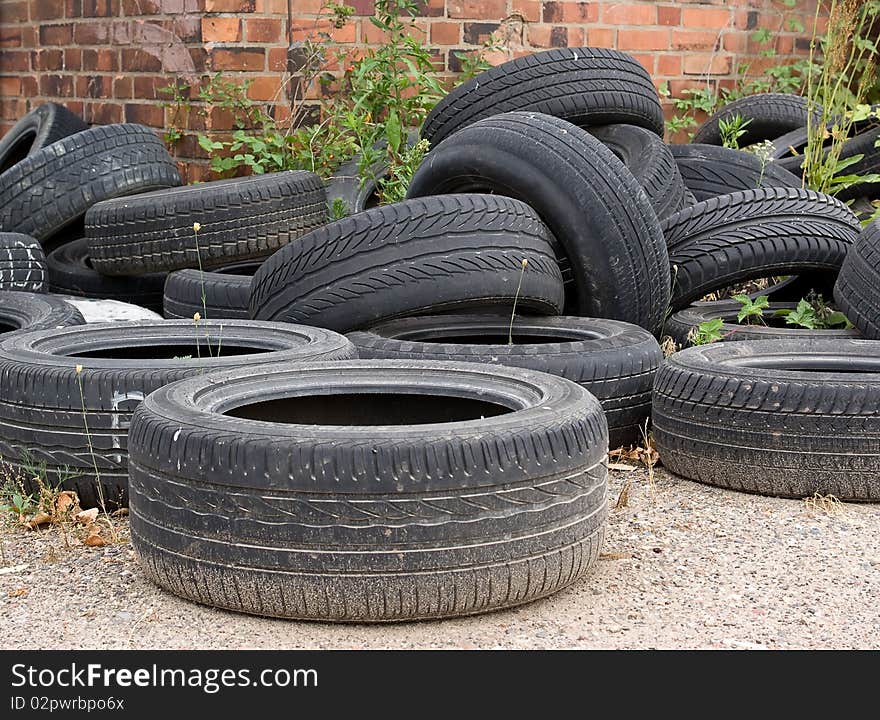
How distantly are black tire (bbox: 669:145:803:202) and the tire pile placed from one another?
0.05 ft

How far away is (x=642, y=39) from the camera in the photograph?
27.6 ft

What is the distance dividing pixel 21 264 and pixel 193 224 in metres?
0.82

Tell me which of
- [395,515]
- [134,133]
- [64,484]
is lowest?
[64,484]

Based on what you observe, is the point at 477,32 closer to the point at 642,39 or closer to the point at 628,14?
the point at 628,14

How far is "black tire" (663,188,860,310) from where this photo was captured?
5336 mm

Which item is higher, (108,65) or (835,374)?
(108,65)

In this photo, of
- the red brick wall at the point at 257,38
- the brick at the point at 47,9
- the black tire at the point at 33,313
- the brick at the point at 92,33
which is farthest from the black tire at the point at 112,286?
the brick at the point at 47,9

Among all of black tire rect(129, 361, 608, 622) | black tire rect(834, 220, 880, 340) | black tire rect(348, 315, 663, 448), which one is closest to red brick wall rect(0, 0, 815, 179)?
black tire rect(348, 315, 663, 448)

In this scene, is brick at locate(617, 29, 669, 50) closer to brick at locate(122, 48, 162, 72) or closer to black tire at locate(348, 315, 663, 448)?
brick at locate(122, 48, 162, 72)

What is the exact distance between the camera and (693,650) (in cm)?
263

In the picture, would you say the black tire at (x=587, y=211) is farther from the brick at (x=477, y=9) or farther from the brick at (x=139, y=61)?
the brick at (x=139, y=61)

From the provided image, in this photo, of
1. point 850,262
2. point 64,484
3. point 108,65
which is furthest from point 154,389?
point 108,65

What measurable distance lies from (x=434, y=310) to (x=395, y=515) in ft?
6.49

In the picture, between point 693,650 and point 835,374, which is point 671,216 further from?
point 693,650
